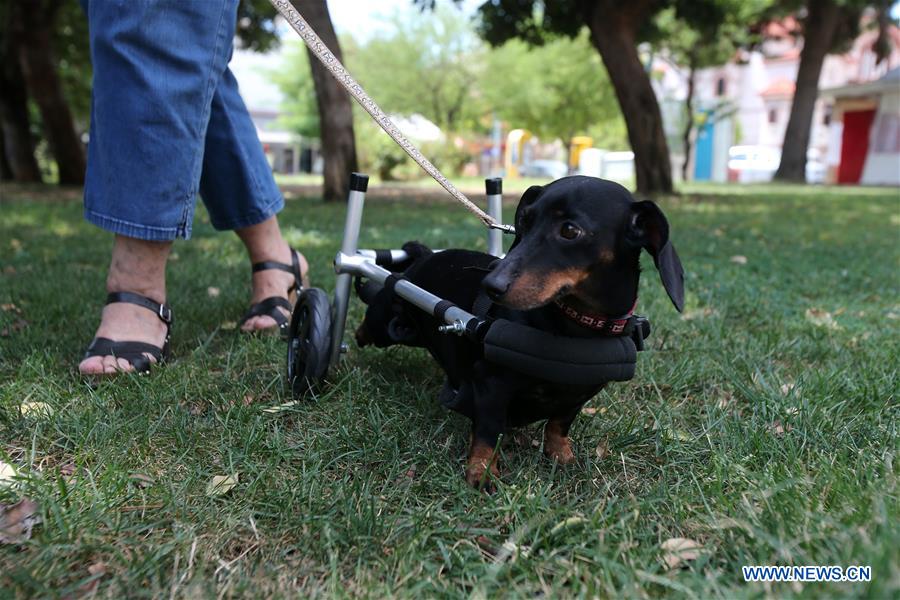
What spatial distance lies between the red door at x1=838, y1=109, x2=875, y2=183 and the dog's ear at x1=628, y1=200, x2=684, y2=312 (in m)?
29.2

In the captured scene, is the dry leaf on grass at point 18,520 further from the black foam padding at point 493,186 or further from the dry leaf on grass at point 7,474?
the black foam padding at point 493,186

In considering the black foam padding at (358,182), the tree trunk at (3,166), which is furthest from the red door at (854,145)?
the black foam padding at (358,182)

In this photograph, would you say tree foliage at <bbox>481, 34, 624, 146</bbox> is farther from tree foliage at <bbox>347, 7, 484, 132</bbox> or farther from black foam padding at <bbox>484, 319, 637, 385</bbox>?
black foam padding at <bbox>484, 319, 637, 385</bbox>

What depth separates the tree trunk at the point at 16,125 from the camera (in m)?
15.6

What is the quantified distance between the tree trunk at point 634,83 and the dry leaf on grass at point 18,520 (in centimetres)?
1117

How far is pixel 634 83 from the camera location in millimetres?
11445

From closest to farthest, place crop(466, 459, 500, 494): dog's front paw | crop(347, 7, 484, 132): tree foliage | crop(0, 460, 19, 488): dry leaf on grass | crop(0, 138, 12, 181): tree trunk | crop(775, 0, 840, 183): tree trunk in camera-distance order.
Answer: crop(0, 460, 19, 488): dry leaf on grass < crop(466, 459, 500, 494): dog's front paw < crop(0, 138, 12, 181): tree trunk < crop(775, 0, 840, 183): tree trunk < crop(347, 7, 484, 132): tree foliage

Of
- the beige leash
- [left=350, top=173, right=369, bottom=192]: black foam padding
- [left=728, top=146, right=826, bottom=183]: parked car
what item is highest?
the beige leash

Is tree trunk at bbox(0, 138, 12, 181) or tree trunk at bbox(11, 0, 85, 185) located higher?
tree trunk at bbox(11, 0, 85, 185)

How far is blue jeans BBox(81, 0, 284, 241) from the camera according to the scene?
2.14 m

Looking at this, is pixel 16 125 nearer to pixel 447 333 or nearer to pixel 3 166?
pixel 3 166

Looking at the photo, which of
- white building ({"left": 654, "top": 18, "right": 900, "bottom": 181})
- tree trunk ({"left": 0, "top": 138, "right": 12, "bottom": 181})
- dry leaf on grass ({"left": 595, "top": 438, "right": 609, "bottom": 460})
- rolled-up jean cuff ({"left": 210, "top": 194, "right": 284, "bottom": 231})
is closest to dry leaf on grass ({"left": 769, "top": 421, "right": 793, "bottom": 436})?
dry leaf on grass ({"left": 595, "top": 438, "right": 609, "bottom": 460})

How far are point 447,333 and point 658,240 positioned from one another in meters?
0.58

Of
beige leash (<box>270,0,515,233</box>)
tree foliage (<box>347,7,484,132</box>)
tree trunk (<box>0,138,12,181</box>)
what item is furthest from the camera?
tree foliage (<box>347,7,484,132</box>)
